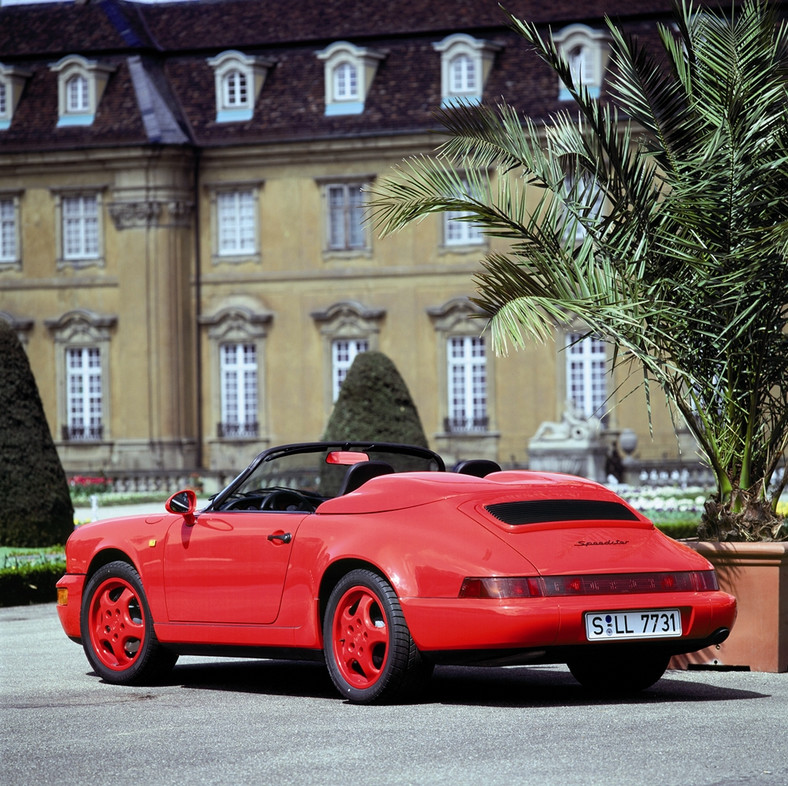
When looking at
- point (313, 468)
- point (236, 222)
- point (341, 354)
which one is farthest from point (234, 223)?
point (313, 468)

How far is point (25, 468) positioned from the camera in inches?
733

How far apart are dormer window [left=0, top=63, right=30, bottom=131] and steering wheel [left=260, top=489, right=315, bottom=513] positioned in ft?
111

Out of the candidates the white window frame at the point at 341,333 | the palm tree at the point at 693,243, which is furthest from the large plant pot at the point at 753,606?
the white window frame at the point at 341,333

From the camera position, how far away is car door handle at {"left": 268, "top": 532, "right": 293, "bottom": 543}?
26.8 ft

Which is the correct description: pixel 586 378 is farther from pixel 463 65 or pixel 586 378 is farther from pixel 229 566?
pixel 229 566

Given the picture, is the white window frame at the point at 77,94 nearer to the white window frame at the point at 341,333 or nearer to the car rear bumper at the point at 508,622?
the white window frame at the point at 341,333

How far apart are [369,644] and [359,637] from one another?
0.07m

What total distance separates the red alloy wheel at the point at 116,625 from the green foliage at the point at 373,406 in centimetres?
1560

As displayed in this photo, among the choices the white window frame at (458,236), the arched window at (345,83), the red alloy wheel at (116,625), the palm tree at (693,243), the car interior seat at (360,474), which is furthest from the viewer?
the arched window at (345,83)

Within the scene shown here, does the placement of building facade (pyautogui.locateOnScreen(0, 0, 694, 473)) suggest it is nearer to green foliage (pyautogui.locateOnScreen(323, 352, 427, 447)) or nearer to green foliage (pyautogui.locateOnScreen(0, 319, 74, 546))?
green foliage (pyautogui.locateOnScreen(323, 352, 427, 447))

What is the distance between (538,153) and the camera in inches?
409

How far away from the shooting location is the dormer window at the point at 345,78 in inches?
1526

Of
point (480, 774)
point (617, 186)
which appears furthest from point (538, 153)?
point (480, 774)

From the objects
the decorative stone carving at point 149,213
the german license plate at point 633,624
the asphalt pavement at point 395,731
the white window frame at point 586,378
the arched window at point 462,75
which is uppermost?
the arched window at point 462,75
